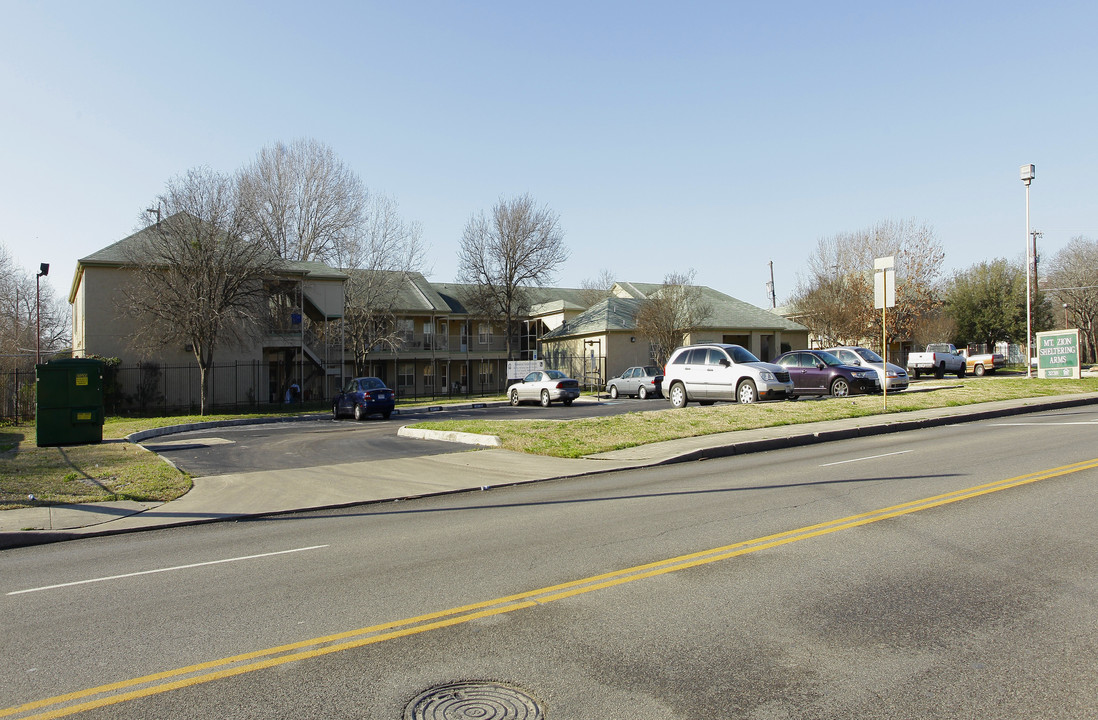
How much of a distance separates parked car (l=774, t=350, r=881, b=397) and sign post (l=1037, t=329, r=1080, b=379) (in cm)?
1006

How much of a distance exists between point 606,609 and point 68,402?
55.3 ft

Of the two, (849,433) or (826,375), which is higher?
(826,375)

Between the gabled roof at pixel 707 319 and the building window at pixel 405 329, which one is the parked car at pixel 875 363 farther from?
the building window at pixel 405 329

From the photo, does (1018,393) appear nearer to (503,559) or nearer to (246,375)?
(503,559)

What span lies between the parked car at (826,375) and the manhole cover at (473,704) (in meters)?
21.4

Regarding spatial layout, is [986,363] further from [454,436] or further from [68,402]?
[68,402]

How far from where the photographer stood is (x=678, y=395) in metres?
23.2

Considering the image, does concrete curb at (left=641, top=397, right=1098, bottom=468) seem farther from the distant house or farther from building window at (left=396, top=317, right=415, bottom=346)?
building window at (left=396, top=317, right=415, bottom=346)

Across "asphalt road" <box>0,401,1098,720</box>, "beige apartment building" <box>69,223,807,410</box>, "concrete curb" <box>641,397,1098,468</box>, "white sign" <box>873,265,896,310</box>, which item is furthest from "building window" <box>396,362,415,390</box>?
"asphalt road" <box>0,401,1098,720</box>

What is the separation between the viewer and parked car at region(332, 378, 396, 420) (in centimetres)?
2817

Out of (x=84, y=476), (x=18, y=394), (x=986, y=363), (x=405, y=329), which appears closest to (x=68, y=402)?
(x=84, y=476)

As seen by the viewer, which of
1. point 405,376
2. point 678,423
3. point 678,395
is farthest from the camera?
point 405,376

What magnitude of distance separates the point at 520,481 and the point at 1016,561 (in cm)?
702


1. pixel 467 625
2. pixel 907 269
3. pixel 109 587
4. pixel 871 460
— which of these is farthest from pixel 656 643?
pixel 907 269
